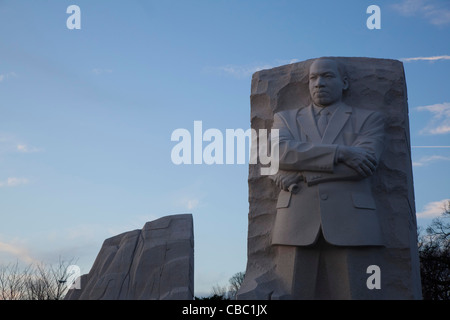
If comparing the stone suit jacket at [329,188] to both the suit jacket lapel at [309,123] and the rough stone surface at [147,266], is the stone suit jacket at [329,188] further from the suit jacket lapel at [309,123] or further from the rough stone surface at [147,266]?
the rough stone surface at [147,266]

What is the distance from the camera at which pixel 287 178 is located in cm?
591

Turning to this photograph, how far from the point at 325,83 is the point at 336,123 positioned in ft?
1.67

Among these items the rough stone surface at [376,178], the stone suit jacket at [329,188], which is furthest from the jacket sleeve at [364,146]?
the rough stone surface at [376,178]

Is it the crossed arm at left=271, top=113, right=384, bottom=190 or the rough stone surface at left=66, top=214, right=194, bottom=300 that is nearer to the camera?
the crossed arm at left=271, top=113, right=384, bottom=190

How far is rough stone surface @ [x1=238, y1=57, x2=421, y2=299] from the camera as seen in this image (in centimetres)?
575

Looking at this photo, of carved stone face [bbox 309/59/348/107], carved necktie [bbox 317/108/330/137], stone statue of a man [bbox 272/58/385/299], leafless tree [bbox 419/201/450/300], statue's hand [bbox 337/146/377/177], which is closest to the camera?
stone statue of a man [bbox 272/58/385/299]

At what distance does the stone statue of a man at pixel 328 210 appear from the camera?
5539mm

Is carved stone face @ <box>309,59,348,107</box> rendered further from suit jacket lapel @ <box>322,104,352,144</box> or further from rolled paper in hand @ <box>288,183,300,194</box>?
rolled paper in hand @ <box>288,183,300,194</box>

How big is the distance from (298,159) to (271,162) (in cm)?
46

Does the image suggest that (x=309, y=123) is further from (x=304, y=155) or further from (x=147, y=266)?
(x=147, y=266)

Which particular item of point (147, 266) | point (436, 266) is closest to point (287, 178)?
point (147, 266)

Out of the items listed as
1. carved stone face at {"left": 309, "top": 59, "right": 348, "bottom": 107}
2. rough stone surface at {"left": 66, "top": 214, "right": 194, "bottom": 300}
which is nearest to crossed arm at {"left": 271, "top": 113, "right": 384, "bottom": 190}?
carved stone face at {"left": 309, "top": 59, "right": 348, "bottom": 107}

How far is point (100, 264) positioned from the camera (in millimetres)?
6633

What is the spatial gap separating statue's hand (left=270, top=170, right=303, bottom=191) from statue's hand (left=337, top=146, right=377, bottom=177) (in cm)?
50
